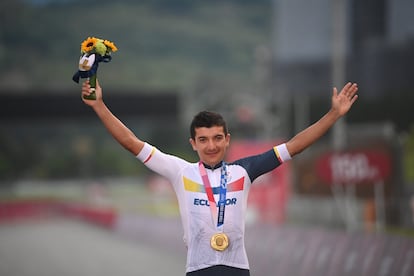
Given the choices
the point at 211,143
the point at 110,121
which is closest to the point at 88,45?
the point at 110,121

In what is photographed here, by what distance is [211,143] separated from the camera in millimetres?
6559

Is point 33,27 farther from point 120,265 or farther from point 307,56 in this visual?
point 120,265

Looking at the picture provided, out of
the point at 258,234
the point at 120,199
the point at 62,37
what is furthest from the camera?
the point at 62,37

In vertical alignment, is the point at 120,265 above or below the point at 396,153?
below

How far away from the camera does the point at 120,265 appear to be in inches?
817

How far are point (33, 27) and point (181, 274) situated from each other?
430ft

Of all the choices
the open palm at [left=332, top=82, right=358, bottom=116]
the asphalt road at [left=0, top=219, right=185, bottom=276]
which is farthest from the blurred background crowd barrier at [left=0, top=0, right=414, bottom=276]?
the open palm at [left=332, top=82, right=358, bottom=116]

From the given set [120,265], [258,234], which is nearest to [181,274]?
[258,234]

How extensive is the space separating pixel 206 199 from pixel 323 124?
85 cm

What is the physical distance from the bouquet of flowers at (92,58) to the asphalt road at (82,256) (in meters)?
11.9

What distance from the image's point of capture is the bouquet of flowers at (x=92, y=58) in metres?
6.60

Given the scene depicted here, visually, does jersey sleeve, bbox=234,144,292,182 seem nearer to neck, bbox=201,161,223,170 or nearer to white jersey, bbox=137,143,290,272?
white jersey, bbox=137,143,290,272

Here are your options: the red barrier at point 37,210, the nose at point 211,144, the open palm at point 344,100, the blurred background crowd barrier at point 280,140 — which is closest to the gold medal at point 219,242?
the nose at point 211,144

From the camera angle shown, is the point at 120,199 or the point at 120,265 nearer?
the point at 120,265
